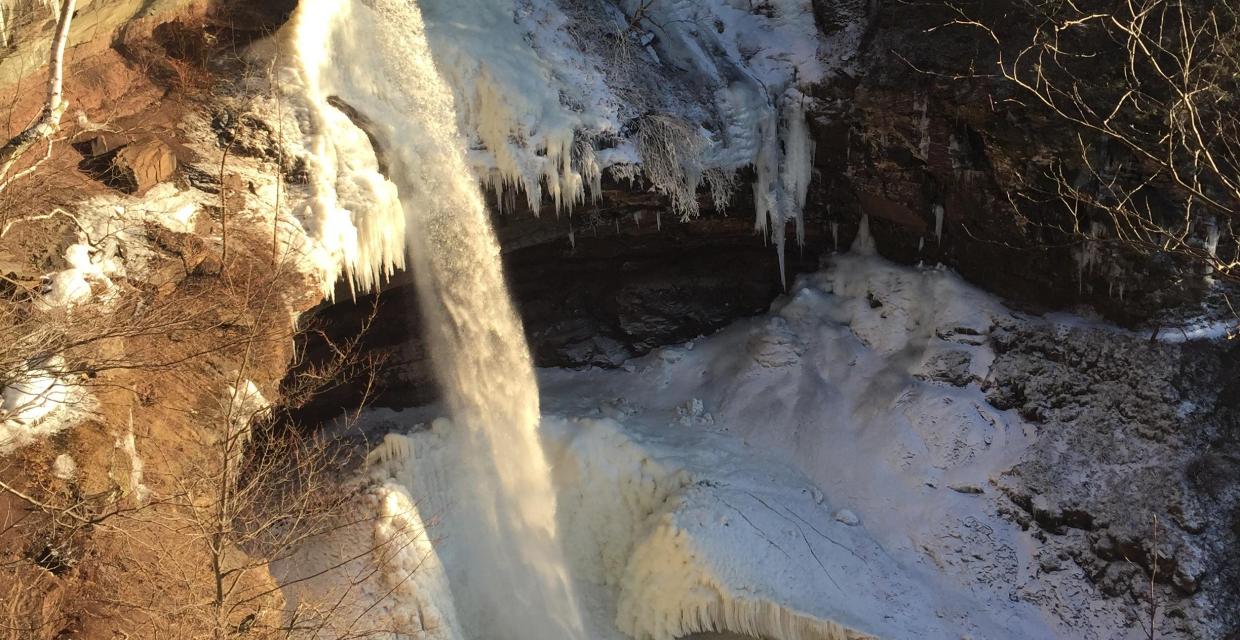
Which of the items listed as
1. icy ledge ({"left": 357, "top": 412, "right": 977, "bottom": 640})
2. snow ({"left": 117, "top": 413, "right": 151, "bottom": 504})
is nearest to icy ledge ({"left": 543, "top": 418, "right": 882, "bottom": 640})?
icy ledge ({"left": 357, "top": 412, "right": 977, "bottom": 640})

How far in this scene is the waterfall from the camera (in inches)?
405

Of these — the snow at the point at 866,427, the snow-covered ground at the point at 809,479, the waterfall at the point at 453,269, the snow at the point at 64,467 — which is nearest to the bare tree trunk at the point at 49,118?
the snow at the point at 64,467

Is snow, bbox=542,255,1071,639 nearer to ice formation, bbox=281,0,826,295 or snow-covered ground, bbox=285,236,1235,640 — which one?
snow-covered ground, bbox=285,236,1235,640

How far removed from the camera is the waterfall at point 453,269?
1029cm

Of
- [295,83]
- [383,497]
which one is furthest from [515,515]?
[295,83]

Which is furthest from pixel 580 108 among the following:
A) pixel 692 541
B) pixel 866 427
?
pixel 866 427

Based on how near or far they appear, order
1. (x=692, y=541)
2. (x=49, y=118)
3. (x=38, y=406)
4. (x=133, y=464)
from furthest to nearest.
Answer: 1. (x=692, y=541)
2. (x=133, y=464)
3. (x=38, y=406)
4. (x=49, y=118)

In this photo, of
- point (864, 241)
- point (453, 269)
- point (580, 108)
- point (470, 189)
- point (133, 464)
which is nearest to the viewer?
point (133, 464)

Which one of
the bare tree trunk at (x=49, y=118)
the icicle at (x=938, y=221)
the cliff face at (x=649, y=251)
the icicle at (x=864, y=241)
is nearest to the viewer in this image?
the bare tree trunk at (x=49, y=118)

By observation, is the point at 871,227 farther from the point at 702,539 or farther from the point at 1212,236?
the point at 702,539

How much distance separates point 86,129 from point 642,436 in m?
6.88

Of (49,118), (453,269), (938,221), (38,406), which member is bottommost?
(938,221)

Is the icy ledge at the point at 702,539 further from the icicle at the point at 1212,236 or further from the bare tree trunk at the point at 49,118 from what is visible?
the bare tree trunk at the point at 49,118

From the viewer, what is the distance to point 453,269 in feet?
37.4
